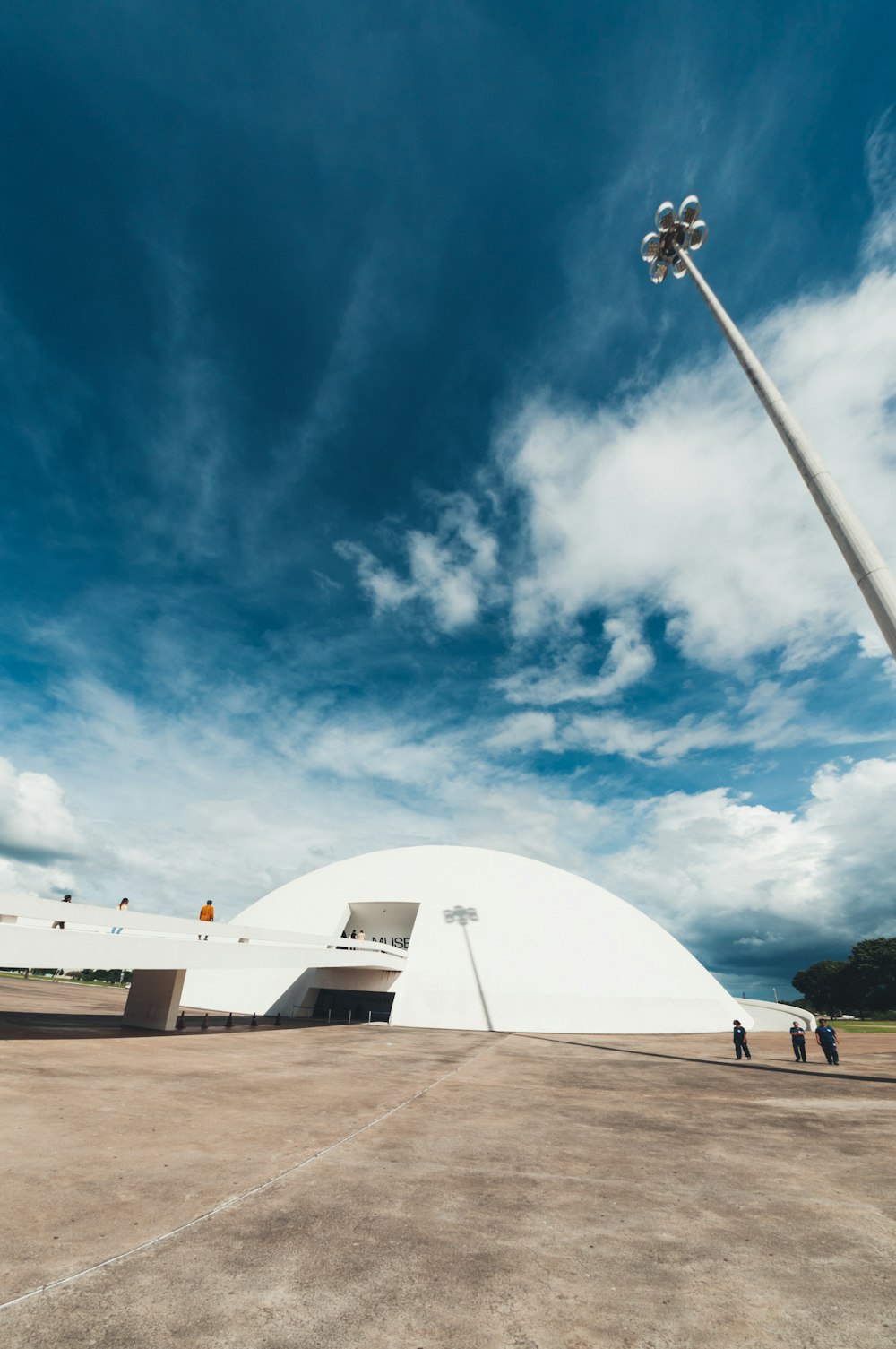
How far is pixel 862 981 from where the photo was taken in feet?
307

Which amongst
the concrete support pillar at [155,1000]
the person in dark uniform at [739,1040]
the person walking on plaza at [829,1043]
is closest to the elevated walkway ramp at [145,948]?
the concrete support pillar at [155,1000]

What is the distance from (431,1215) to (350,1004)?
29.0 meters

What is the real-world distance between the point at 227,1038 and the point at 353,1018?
1271 cm

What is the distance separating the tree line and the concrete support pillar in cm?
10630

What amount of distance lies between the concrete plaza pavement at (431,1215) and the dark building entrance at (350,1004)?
19.4 meters

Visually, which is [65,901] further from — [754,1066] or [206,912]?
[754,1066]

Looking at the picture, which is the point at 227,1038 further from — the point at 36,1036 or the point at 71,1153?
the point at 71,1153

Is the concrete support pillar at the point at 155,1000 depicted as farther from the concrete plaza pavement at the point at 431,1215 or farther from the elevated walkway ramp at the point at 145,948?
the concrete plaza pavement at the point at 431,1215

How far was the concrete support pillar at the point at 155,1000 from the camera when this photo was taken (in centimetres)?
2262

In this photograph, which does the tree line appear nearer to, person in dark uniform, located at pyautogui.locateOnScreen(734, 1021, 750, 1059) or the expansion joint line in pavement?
person in dark uniform, located at pyautogui.locateOnScreen(734, 1021, 750, 1059)

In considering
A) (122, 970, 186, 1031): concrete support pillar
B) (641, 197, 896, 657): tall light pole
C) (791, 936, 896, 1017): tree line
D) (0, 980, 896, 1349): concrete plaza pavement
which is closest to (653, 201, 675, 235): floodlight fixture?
(641, 197, 896, 657): tall light pole

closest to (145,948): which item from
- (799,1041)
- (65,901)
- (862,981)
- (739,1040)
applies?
(65,901)

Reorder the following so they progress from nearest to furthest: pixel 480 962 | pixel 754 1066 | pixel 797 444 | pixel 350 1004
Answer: pixel 797 444 < pixel 754 1066 < pixel 480 962 < pixel 350 1004

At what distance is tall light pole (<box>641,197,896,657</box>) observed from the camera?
1057cm
